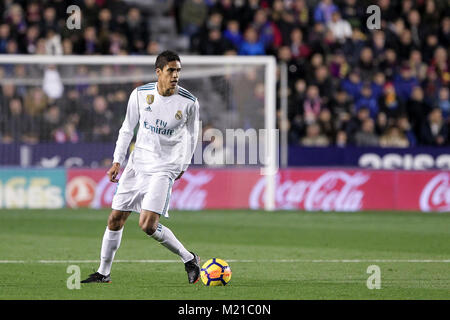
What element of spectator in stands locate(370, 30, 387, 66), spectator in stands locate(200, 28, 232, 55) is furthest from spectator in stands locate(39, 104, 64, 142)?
spectator in stands locate(370, 30, 387, 66)

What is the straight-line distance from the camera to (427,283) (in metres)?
9.27

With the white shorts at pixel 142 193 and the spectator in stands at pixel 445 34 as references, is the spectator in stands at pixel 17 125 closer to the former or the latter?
the white shorts at pixel 142 193

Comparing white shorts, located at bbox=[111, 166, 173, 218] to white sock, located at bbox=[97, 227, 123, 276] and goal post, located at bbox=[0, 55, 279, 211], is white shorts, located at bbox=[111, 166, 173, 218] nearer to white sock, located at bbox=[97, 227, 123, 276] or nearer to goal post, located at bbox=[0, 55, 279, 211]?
white sock, located at bbox=[97, 227, 123, 276]

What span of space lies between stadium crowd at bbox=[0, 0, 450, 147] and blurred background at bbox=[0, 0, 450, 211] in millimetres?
28

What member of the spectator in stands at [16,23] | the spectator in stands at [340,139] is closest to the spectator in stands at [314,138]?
the spectator in stands at [340,139]

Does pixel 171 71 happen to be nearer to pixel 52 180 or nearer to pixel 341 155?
pixel 52 180

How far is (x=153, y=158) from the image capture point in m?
9.11

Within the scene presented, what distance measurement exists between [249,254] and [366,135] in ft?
30.9

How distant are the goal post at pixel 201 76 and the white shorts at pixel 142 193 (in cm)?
998

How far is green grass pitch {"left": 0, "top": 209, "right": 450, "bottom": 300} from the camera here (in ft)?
28.5

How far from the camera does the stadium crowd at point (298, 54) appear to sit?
19.3 meters
